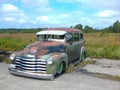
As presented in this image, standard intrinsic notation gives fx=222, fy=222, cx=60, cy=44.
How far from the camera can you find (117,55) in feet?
45.1

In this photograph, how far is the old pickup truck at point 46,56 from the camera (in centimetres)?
817

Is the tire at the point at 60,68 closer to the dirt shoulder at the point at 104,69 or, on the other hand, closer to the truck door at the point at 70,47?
the truck door at the point at 70,47

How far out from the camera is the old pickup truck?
817cm

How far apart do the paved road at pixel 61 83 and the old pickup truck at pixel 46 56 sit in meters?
0.27

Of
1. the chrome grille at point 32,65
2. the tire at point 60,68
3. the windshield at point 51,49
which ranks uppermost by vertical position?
the windshield at point 51,49

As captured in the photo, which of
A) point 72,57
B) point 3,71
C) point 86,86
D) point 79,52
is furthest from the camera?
point 79,52

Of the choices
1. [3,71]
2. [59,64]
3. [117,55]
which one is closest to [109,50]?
[117,55]

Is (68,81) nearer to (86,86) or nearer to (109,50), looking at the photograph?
(86,86)

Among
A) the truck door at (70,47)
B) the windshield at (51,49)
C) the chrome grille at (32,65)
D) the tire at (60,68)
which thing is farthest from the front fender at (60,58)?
the truck door at (70,47)

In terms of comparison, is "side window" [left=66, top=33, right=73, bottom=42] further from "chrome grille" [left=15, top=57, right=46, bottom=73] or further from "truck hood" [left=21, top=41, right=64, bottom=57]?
"chrome grille" [left=15, top=57, right=46, bottom=73]

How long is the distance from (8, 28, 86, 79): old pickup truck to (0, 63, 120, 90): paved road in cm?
27

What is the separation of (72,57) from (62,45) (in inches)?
54.3

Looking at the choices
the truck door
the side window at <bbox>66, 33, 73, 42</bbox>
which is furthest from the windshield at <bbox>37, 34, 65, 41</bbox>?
the truck door

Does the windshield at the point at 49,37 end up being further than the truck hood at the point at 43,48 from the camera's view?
Yes
